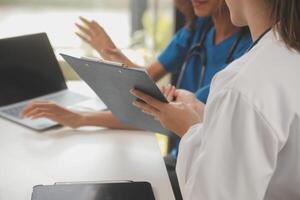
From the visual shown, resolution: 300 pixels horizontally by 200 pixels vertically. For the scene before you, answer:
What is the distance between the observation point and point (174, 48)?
6.10ft

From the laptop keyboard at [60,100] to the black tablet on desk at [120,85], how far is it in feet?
1.01

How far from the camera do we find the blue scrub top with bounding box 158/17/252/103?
1544mm

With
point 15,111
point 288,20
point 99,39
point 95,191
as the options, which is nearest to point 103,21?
point 99,39

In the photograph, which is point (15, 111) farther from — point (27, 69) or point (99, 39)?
point (99, 39)

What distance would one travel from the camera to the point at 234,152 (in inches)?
30.8

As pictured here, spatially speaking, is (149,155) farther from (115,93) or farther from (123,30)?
(123,30)

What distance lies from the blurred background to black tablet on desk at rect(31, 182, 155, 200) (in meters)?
1.28

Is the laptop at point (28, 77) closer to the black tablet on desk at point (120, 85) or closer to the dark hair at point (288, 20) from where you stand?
the black tablet on desk at point (120, 85)

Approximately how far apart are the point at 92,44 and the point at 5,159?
659 mm

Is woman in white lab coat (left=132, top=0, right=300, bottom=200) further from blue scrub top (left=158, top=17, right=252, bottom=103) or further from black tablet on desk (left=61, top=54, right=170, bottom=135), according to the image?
blue scrub top (left=158, top=17, right=252, bottom=103)

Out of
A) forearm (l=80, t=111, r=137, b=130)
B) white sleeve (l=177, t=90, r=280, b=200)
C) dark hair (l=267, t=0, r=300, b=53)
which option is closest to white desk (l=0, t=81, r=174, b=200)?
forearm (l=80, t=111, r=137, b=130)

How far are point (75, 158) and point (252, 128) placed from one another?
626 mm

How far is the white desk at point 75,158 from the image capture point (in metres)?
1.11

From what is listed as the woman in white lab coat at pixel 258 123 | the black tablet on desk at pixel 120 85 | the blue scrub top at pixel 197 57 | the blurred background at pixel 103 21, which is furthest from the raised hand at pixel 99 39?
the woman in white lab coat at pixel 258 123
